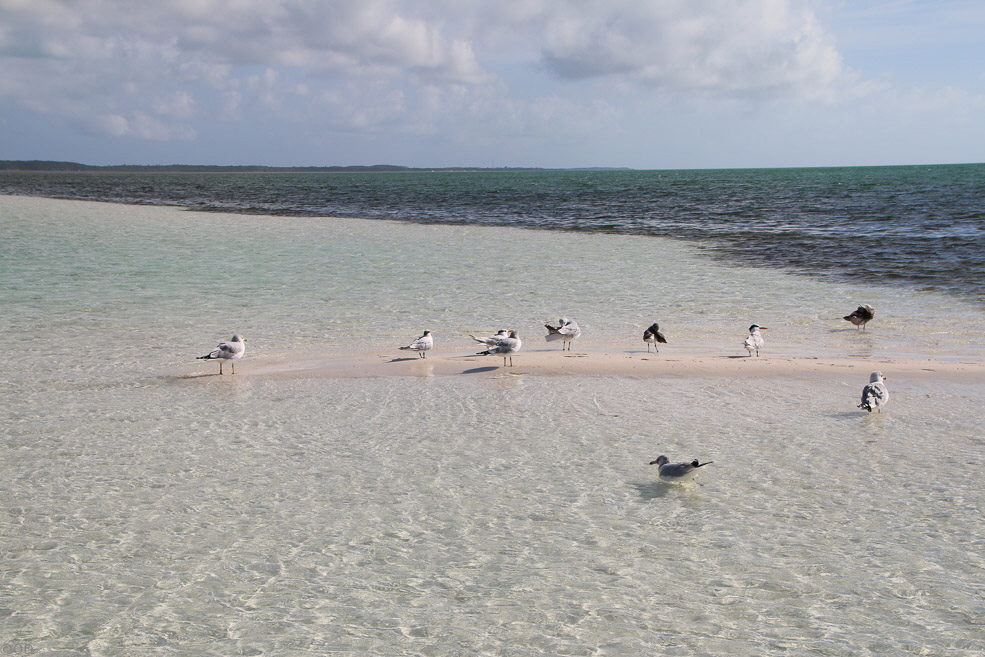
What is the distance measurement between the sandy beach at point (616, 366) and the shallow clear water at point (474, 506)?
1.53 feet

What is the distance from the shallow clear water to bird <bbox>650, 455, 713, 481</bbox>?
14 centimetres

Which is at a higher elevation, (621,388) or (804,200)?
(804,200)

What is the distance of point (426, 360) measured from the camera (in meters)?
13.8

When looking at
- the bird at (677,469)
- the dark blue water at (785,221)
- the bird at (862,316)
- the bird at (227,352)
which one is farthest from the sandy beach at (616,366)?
the dark blue water at (785,221)

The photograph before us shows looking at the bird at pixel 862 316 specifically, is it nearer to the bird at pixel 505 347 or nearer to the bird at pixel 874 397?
the bird at pixel 874 397

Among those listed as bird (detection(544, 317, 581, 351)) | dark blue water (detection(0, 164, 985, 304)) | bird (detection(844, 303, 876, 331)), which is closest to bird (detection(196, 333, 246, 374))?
bird (detection(544, 317, 581, 351))

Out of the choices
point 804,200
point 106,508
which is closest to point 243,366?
point 106,508

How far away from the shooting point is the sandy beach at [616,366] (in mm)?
12547

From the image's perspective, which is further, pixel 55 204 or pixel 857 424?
pixel 55 204

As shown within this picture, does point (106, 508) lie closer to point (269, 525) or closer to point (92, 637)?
point (269, 525)

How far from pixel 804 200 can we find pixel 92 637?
6667 centimetres

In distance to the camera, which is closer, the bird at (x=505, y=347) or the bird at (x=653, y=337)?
the bird at (x=505, y=347)

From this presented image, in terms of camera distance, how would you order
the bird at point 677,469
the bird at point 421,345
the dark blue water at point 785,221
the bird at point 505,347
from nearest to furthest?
the bird at point 677,469
the bird at point 505,347
the bird at point 421,345
the dark blue water at point 785,221

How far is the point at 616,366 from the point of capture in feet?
43.8
